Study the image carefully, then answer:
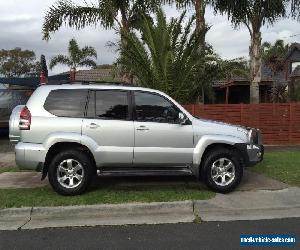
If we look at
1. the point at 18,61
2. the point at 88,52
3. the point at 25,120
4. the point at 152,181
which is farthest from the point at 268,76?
the point at 18,61

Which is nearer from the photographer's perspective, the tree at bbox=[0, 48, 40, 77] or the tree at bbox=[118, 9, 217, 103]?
the tree at bbox=[118, 9, 217, 103]

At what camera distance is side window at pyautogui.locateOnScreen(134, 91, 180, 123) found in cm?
830

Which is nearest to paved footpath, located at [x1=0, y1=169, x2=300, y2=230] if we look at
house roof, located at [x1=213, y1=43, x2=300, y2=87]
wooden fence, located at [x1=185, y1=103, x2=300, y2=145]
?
wooden fence, located at [x1=185, y1=103, x2=300, y2=145]

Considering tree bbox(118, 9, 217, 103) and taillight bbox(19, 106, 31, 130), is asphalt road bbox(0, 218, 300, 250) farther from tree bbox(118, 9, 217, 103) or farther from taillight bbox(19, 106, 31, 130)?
tree bbox(118, 9, 217, 103)

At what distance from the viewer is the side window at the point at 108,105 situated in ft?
26.9

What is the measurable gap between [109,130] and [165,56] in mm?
6705

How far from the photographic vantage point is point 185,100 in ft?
50.6

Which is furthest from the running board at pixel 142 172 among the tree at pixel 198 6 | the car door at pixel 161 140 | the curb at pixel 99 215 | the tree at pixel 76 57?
the tree at pixel 76 57

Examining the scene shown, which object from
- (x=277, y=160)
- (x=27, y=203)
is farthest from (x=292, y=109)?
(x=27, y=203)

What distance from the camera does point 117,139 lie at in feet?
26.5

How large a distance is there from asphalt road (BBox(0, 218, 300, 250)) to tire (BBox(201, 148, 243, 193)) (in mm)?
1445

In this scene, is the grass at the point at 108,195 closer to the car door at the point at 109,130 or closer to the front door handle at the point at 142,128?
the car door at the point at 109,130

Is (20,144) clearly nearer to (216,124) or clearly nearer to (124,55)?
(216,124)

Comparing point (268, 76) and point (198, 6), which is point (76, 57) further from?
point (198, 6)
